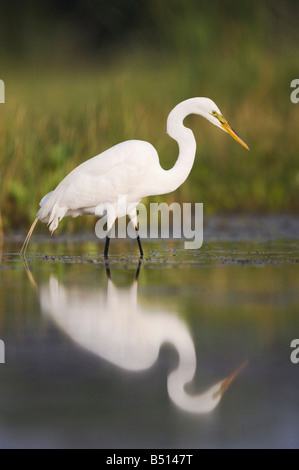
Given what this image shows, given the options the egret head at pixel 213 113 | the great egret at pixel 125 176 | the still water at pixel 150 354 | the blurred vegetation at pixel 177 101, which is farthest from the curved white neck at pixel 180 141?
the blurred vegetation at pixel 177 101

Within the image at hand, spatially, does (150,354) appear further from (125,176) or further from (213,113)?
(213,113)

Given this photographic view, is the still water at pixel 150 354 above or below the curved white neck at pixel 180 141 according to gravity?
below

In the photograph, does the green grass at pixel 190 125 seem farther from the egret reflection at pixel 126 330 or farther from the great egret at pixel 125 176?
the egret reflection at pixel 126 330

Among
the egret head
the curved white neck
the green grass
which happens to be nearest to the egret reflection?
the curved white neck

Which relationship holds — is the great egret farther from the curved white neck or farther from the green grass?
the green grass

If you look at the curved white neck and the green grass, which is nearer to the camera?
the curved white neck

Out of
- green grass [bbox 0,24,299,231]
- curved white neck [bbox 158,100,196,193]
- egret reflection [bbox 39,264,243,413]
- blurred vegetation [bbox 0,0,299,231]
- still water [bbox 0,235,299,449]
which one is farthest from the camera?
blurred vegetation [bbox 0,0,299,231]

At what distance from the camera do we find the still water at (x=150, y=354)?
130 inches

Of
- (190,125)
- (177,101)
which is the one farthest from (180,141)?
(177,101)

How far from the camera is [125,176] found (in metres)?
7.90

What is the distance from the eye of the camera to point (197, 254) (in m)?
8.12

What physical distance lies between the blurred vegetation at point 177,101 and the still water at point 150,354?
8.82ft

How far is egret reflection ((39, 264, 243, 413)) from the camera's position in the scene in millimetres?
3810

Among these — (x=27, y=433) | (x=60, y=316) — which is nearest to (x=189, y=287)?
(x=60, y=316)
